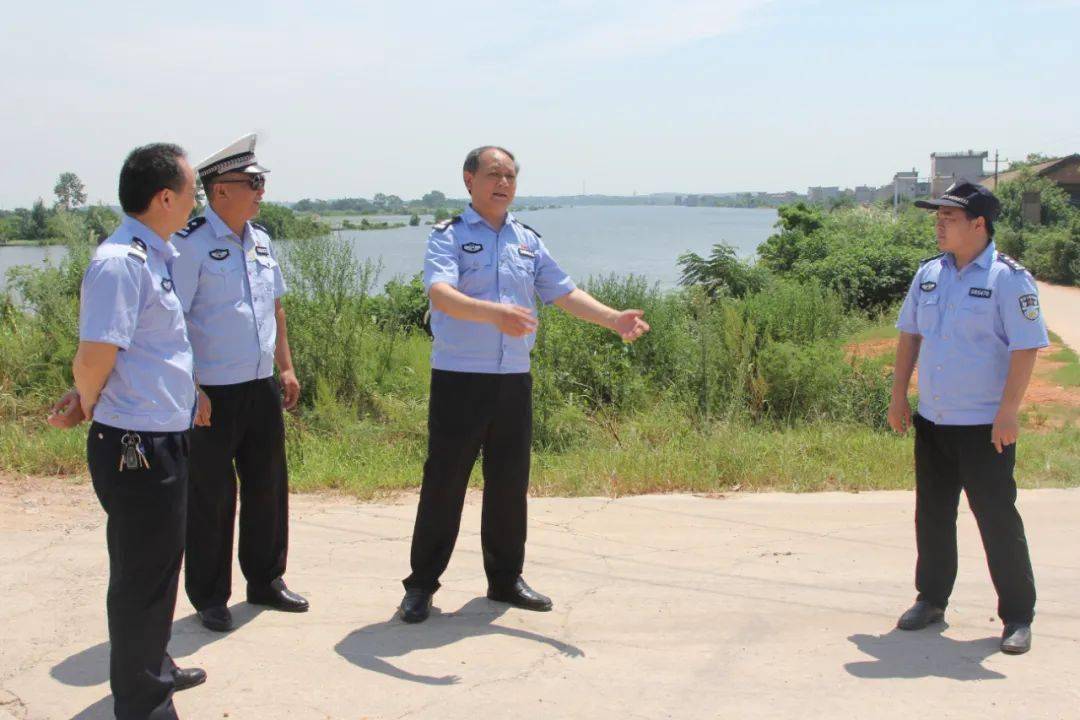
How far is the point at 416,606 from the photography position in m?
4.19

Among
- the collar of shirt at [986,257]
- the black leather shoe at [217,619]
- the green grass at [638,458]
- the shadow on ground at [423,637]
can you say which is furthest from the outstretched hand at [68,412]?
the collar of shirt at [986,257]

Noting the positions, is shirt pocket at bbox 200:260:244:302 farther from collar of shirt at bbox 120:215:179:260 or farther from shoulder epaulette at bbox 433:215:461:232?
shoulder epaulette at bbox 433:215:461:232

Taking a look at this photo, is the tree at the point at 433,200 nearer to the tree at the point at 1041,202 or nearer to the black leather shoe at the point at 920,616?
the black leather shoe at the point at 920,616

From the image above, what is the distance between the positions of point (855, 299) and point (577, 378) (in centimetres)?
1466

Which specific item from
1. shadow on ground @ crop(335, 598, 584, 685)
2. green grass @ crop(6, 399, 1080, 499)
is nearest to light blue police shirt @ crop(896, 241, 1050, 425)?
shadow on ground @ crop(335, 598, 584, 685)

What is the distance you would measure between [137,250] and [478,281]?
1.51m

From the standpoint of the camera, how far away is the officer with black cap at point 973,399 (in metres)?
3.93

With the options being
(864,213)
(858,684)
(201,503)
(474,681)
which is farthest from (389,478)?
(864,213)

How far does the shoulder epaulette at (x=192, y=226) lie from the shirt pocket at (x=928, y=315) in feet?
10.3

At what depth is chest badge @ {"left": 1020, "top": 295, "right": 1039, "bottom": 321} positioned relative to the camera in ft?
12.8

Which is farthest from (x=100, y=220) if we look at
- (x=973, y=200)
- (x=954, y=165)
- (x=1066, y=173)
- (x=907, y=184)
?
(x=907, y=184)

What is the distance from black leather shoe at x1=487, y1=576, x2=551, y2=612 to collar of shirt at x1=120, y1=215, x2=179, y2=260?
2.14m

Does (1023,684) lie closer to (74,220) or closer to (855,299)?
(74,220)

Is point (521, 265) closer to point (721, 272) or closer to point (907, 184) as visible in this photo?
point (721, 272)
